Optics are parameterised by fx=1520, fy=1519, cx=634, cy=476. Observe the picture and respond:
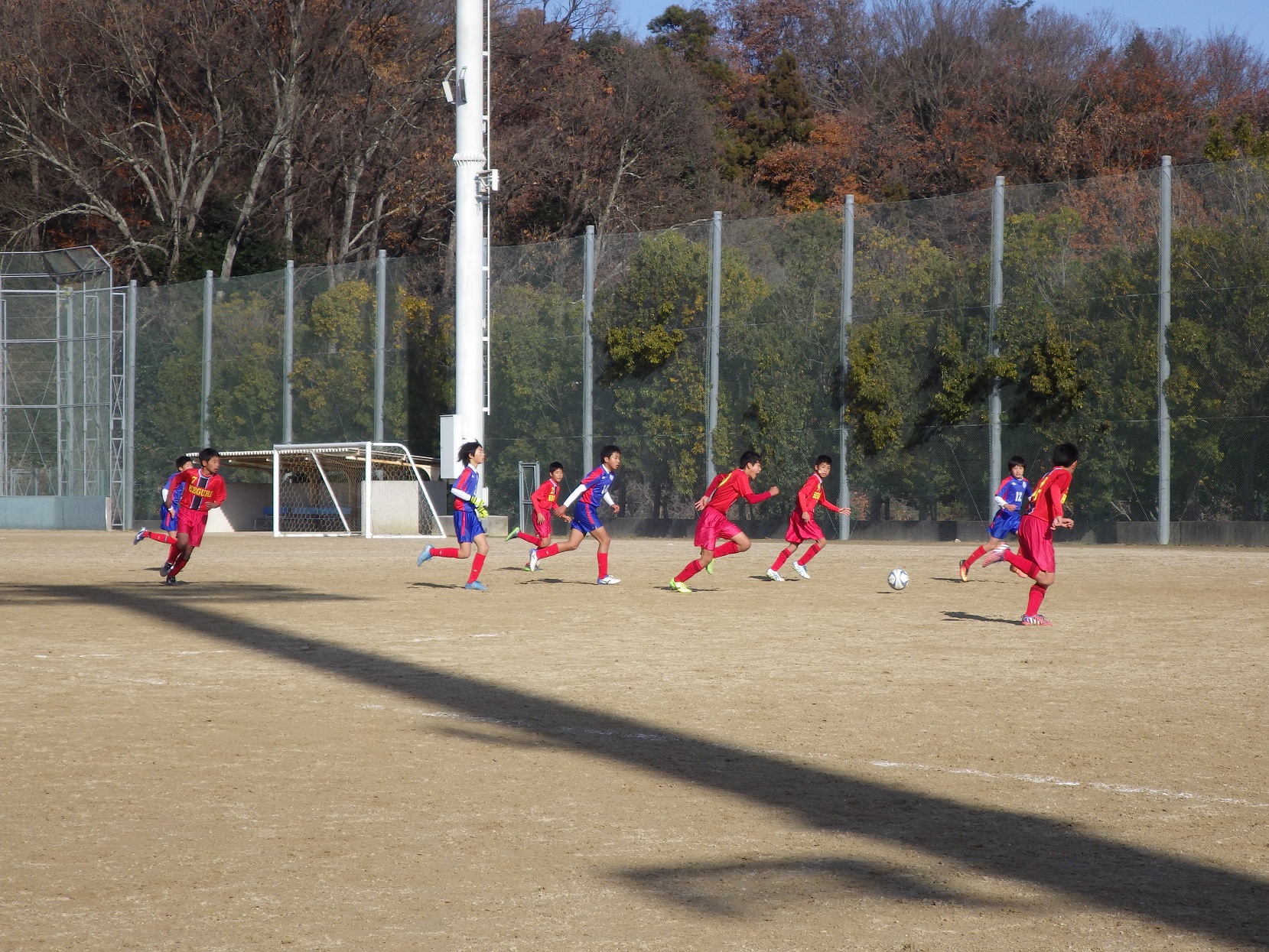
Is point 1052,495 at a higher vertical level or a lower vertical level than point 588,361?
lower

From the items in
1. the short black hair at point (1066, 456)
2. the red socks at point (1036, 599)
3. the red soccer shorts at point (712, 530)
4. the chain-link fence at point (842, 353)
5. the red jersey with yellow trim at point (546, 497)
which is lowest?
the red socks at point (1036, 599)

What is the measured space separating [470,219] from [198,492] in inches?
603

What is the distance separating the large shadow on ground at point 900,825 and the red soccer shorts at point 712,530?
276 inches

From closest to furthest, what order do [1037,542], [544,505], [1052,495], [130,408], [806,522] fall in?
[1037,542] < [1052,495] < [806,522] < [544,505] < [130,408]

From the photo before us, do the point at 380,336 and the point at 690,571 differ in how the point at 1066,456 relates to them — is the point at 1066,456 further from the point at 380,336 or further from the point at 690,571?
the point at 380,336

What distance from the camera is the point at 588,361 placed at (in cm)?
3444

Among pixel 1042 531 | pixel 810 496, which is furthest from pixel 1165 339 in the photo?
pixel 1042 531

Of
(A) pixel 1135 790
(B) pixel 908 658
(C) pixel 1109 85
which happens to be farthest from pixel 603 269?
(A) pixel 1135 790

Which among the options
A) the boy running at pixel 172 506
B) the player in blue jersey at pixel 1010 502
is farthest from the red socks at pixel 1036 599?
the boy running at pixel 172 506

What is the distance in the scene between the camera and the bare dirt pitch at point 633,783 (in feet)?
14.4

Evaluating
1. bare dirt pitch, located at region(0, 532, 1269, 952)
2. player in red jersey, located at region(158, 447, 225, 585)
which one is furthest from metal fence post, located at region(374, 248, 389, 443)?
bare dirt pitch, located at region(0, 532, 1269, 952)

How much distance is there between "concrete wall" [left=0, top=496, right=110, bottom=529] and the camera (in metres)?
40.5

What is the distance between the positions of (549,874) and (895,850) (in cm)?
121

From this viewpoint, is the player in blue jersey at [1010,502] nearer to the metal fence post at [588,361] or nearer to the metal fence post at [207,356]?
the metal fence post at [588,361]
